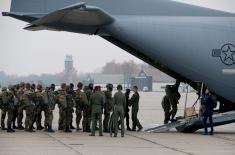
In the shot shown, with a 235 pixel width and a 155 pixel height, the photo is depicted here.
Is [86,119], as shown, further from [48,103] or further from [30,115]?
[30,115]

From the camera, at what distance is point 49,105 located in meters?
19.4

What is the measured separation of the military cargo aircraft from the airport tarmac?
213 cm

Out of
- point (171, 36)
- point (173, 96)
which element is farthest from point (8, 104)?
point (173, 96)

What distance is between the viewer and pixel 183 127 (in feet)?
66.0

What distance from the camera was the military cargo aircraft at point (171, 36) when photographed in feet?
64.9

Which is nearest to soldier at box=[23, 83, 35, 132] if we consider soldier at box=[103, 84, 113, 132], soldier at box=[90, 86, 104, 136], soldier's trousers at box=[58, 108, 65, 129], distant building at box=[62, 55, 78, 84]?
soldier's trousers at box=[58, 108, 65, 129]

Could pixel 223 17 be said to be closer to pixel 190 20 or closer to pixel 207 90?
pixel 190 20

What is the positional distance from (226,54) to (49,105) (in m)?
6.22

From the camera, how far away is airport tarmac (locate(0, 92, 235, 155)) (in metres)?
14.1

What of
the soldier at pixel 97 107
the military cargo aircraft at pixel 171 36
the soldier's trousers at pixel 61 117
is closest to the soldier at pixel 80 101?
the soldier's trousers at pixel 61 117

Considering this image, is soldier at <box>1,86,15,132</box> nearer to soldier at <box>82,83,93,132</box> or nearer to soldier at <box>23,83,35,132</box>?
soldier at <box>23,83,35,132</box>

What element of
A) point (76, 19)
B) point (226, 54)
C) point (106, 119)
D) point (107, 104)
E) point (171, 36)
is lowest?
point (106, 119)

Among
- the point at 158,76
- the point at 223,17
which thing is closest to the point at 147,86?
the point at 158,76

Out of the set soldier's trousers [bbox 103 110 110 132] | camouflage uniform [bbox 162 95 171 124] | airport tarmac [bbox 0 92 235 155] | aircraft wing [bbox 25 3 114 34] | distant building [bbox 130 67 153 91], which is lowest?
airport tarmac [bbox 0 92 235 155]
